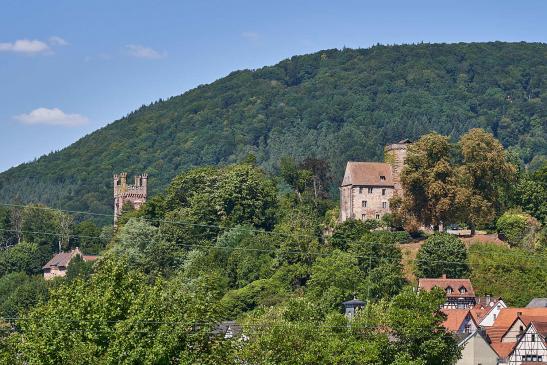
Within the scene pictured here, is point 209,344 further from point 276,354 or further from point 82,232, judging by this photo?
point 82,232

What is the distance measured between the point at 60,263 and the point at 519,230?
63.7m

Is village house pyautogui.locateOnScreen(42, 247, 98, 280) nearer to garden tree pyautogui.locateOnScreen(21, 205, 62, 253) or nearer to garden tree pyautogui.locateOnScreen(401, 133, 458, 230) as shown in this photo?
garden tree pyautogui.locateOnScreen(21, 205, 62, 253)

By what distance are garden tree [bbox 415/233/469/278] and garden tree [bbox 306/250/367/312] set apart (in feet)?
19.6

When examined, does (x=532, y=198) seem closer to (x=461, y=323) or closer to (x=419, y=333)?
(x=461, y=323)

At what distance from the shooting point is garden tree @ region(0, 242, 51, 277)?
562ft

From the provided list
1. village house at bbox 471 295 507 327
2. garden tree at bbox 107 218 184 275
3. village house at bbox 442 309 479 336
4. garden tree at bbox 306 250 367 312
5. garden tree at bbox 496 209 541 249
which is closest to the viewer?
village house at bbox 442 309 479 336

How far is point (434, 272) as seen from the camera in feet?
397

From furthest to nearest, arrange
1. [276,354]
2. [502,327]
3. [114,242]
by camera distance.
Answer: [114,242], [502,327], [276,354]

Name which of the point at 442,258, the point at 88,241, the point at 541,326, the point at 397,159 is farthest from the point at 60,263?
the point at 541,326

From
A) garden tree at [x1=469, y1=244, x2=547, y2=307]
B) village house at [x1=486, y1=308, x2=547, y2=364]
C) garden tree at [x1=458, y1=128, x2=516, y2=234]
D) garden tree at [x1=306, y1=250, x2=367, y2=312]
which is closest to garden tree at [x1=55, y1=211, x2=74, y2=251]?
garden tree at [x1=458, y1=128, x2=516, y2=234]

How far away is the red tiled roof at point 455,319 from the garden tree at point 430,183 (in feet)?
45.1

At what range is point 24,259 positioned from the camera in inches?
6850

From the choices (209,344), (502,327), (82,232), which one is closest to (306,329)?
(209,344)

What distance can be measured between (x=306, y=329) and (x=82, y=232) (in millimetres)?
106770
